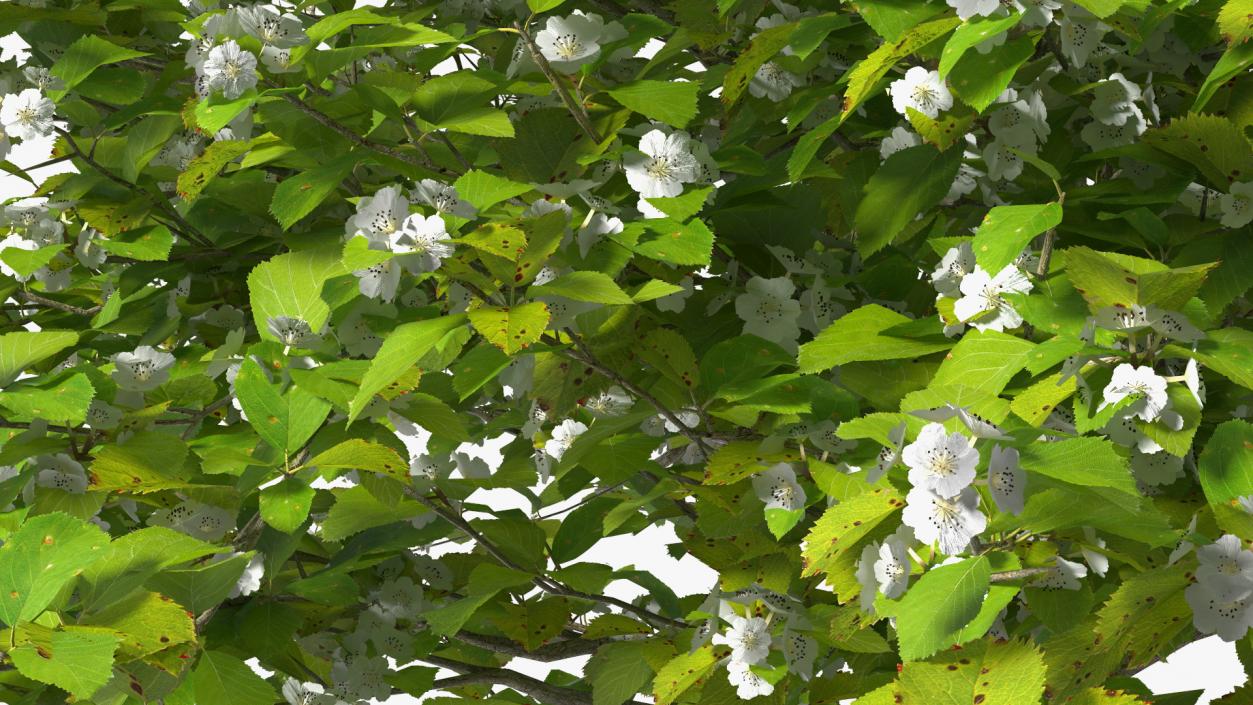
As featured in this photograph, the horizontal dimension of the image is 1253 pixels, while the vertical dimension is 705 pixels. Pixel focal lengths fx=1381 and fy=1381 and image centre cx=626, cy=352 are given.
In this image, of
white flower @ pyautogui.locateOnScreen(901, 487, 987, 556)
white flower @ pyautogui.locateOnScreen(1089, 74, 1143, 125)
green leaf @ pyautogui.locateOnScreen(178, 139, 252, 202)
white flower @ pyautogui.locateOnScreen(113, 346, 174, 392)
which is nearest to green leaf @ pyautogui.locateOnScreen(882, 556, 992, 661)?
white flower @ pyautogui.locateOnScreen(901, 487, 987, 556)

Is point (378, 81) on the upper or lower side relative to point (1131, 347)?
upper

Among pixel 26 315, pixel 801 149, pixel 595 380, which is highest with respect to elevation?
pixel 801 149

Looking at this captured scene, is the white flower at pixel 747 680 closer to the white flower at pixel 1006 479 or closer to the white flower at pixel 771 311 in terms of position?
the white flower at pixel 771 311

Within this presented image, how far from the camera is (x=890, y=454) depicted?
1493 mm

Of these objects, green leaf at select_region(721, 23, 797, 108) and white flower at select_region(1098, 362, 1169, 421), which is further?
green leaf at select_region(721, 23, 797, 108)

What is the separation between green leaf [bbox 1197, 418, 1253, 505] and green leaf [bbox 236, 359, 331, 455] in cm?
92

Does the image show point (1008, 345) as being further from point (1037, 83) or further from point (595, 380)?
point (595, 380)

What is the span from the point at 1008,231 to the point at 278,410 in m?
0.79

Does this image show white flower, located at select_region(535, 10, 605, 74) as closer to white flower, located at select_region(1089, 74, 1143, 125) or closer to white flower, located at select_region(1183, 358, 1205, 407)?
white flower, located at select_region(1089, 74, 1143, 125)

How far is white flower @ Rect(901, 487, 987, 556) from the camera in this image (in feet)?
3.96

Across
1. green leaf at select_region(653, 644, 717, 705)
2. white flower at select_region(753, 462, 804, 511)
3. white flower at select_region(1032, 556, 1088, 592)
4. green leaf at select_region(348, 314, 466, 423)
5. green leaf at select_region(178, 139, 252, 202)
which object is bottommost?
green leaf at select_region(653, 644, 717, 705)

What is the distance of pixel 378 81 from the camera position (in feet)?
5.21

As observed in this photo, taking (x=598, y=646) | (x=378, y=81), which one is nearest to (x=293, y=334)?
(x=378, y=81)

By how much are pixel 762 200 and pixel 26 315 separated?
1227 millimetres
